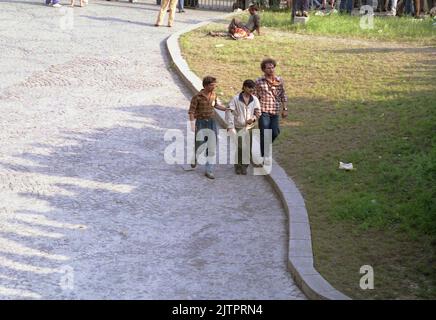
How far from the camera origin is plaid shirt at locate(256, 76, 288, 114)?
12.4 metres

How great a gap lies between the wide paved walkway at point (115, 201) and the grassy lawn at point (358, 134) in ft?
2.26

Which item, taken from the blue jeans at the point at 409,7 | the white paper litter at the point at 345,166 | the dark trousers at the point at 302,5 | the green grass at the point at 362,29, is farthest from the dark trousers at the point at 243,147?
the blue jeans at the point at 409,7

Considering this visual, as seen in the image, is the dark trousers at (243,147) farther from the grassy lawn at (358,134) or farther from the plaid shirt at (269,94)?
the grassy lawn at (358,134)

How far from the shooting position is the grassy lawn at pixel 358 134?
945 cm

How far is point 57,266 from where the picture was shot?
9.17 meters

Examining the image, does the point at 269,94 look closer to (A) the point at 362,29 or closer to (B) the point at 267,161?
(B) the point at 267,161

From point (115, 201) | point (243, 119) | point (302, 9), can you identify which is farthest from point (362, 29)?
point (115, 201)

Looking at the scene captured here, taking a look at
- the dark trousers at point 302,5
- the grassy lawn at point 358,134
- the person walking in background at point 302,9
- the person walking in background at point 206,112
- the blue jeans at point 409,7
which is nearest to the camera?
the grassy lawn at point 358,134

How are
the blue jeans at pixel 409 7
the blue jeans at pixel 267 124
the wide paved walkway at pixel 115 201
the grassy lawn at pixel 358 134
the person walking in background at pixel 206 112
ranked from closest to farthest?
the wide paved walkway at pixel 115 201, the grassy lawn at pixel 358 134, the person walking in background at pixel 206 112, the blue jeans at pixel 267 124, the blue jeans at pixel 409 7

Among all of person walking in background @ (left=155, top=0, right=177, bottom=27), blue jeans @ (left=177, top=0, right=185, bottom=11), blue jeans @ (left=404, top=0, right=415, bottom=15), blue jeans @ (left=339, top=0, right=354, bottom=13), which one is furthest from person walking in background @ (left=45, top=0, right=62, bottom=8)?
blue jeans @ (left=404, top=0, right=415, bottom=15)

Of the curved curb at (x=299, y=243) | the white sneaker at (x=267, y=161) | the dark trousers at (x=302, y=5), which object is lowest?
the curved curb at (x=299, y=243)

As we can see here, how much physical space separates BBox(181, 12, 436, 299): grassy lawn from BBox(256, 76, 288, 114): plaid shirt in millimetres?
857
